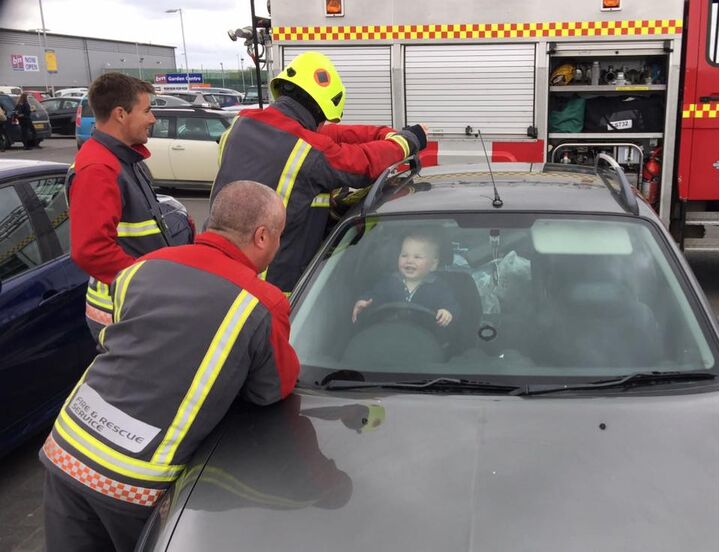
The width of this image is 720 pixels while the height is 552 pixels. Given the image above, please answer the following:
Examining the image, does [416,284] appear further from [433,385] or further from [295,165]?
[295,165]

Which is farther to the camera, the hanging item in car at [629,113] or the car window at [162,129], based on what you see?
the car window at [162,129]

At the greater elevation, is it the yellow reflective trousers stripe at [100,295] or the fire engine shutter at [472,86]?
the fire engine shutter at [472,86]

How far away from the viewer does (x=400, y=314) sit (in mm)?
2617

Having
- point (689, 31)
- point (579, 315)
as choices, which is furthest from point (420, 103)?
point (579, 315)

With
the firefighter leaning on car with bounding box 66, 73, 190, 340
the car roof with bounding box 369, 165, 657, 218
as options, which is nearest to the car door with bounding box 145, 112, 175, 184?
the firefighter leaning on car with bounding box 66, 73, 190, 340

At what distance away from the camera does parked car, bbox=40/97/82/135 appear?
26172 mm

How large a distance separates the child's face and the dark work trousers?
4.05 feet

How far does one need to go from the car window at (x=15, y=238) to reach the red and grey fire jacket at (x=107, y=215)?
0.77m

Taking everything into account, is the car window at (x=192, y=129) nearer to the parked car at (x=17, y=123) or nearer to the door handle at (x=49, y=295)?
the door handle at (x=49, y=295)

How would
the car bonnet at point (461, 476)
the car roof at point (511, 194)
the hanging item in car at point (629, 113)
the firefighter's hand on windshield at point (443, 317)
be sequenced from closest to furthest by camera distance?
the car bonnet at point (461, 476) → the firefighter's hand on windshield at point (443, 317) → the car roof at point (511, 194) → the hanging item in car at point (629, 113)

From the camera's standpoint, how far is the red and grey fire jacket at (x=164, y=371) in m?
1.92

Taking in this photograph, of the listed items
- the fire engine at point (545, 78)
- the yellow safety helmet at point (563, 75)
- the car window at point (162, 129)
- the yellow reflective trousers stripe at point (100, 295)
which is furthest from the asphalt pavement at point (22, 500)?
the car window at point (162, 129)

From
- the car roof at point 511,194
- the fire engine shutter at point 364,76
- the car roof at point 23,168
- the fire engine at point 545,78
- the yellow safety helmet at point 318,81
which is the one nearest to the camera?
the car roof at point 511,194

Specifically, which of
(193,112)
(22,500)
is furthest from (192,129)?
(22,500)
